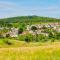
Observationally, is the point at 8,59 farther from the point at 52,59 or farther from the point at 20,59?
the point at 52,59

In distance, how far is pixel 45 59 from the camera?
760 centimetres

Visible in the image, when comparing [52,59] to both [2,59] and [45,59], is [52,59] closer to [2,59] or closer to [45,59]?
[45,59]

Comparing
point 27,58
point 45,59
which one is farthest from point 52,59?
point 27,58

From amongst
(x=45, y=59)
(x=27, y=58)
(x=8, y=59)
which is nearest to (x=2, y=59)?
(x=8, y=59)

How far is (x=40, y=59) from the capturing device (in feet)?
24.7

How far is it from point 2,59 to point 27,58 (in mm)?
783

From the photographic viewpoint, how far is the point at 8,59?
7641mm

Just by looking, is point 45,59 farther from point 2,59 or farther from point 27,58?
point 2,59

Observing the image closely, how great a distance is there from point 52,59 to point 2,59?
5.12 feet

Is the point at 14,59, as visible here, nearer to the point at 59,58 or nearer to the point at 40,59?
the point at 40,59

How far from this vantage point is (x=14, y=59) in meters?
7.66

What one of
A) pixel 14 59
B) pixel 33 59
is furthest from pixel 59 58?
pixel 14 59

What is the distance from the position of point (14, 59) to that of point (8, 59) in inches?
7.2

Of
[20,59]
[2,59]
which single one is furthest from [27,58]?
[2,59]
